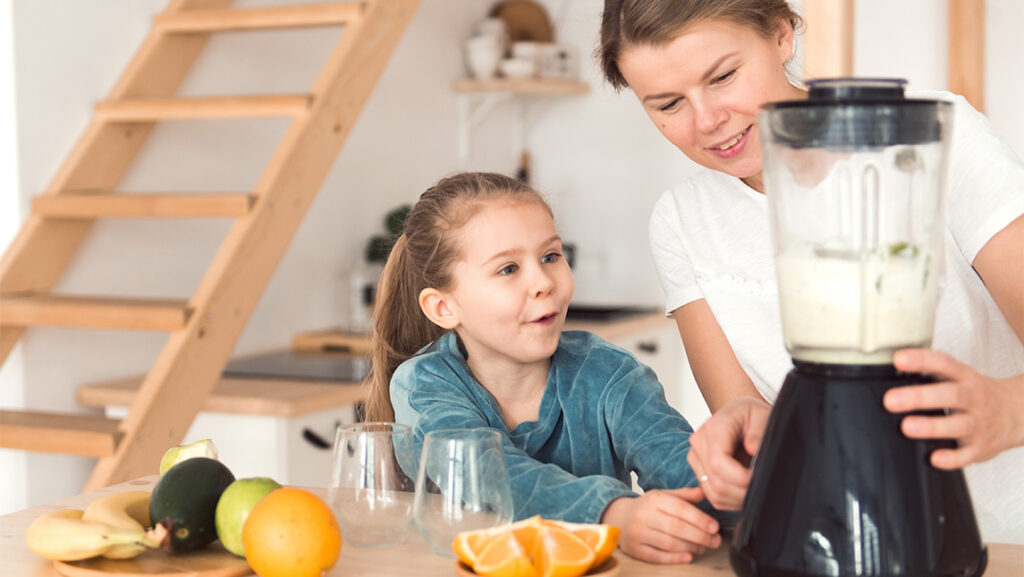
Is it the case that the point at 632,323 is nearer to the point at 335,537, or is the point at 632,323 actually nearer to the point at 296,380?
A: the point at 296,380

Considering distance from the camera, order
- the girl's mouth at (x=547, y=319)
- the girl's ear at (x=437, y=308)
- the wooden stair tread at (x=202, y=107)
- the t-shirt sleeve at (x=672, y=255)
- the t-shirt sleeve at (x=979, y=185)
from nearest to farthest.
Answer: the t-shirt sleeve at (x=979, y=185) < the girl's mouth at (x=547, y=319) < the girl's ear at (x=437, y=308) < the t-shirt sleeve at (x=672, y=255) < the wooden stair tread at (x=202, y=107)

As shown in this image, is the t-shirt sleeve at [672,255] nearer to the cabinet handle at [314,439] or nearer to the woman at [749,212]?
the woman at [749,212]

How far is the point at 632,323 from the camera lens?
3.45 metres

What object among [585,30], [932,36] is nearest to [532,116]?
[585,30]

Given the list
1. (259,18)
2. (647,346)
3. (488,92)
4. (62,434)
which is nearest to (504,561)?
(62,434)

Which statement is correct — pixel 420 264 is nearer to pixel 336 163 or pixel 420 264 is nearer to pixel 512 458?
pixel 512 458

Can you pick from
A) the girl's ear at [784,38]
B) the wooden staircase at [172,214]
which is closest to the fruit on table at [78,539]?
the girl's ear at [784,38]

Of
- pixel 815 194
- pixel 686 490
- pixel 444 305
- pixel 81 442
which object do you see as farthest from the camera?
pixel 81 442

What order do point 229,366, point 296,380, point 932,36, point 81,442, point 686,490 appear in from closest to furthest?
point 686,490
point 81,442
point 296,380
point 229,366
point 932,36

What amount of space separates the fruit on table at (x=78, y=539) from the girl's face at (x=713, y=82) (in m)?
0.71

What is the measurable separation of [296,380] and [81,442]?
605 millimetres

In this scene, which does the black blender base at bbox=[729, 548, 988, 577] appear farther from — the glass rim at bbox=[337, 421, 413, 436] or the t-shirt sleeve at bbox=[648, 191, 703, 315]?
the t-shirt sleeve at bbox=[648, 191, 703, 315]

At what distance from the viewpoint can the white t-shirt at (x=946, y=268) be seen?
1198mm

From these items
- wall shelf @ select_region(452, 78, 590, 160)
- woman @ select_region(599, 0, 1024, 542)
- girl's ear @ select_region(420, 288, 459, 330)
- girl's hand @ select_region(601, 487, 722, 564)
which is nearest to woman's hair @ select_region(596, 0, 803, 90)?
woman @ select_region(599, 0, 1024, 542)
